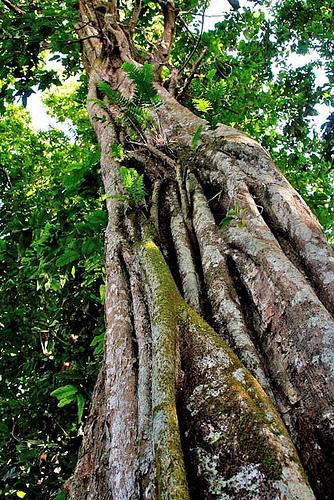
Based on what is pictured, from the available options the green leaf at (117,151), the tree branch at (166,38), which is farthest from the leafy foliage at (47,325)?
the tree branch at (166,38)

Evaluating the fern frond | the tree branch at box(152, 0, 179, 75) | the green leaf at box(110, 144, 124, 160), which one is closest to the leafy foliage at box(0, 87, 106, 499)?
the green leaf at box(110, 144, 124, 160)

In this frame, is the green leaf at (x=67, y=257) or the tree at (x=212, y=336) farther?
the green leaf at (x=67, y=257)

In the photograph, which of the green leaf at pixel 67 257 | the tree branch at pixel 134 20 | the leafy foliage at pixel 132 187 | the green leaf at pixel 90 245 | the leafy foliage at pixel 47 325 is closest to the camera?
the leafy foliage at pixel 132 187

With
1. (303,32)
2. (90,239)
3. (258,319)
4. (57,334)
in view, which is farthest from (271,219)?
(303,32)

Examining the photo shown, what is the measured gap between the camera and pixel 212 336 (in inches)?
65.6

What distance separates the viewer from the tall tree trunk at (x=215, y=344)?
4.07ft

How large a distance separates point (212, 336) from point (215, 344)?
5cm

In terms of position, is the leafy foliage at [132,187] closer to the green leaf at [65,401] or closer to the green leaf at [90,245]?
the green leaf at [90,245]

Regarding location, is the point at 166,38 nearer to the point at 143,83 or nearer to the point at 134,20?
the point at 134,20

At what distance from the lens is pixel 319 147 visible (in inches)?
278

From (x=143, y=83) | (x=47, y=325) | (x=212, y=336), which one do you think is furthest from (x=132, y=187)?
(x=47, y=325)

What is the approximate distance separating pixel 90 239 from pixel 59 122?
9232 mm

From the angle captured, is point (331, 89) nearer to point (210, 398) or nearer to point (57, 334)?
point (57, 334)

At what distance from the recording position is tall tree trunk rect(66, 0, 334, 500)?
1241 millimetres
